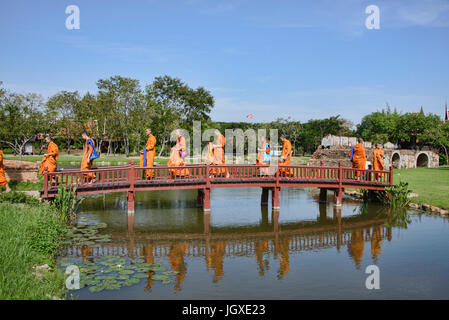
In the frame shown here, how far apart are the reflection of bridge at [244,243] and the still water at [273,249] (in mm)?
25

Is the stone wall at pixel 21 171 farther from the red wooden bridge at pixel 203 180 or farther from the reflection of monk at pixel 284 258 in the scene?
the reflection of monk at pixel 284 258

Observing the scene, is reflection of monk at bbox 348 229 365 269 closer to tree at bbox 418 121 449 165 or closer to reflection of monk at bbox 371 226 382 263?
reflection of monk at bbox 371 226 382 263

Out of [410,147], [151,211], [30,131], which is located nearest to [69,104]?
[30,131]

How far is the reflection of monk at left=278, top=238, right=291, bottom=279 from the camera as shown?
27.3 feet

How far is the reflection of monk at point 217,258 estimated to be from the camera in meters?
8.25

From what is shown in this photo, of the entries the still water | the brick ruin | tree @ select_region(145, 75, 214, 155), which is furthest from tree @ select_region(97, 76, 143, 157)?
the still water

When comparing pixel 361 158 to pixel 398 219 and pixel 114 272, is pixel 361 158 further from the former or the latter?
pixel 114 272

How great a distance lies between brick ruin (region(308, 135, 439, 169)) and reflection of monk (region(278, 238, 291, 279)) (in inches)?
701

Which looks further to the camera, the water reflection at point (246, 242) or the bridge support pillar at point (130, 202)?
the bridge support pillar at point (130, 202)

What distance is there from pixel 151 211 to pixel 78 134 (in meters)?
32.9

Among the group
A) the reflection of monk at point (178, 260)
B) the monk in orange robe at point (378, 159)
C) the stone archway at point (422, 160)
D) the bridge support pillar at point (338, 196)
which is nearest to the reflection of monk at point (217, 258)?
the reflection of monk at point (178, 260)

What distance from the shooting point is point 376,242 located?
11.1 m
